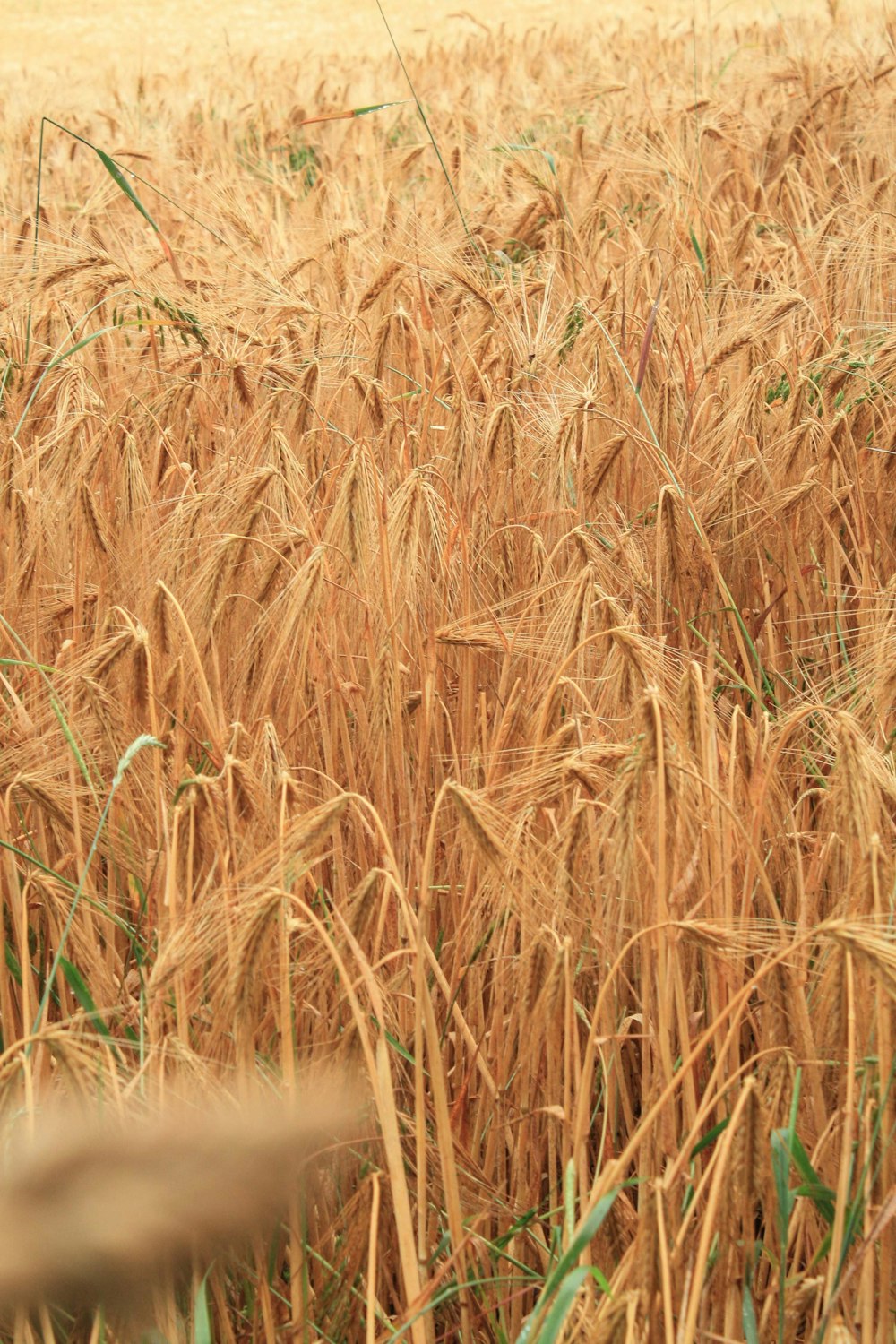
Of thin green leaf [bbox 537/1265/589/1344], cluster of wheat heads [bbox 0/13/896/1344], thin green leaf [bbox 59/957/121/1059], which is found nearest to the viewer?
thin green leaf [bbox 537/1265/589/1344]

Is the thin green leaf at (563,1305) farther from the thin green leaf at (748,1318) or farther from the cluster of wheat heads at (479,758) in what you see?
the thin green leaf at (748,1318)

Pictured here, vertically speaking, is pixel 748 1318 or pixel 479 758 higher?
pixel 479 758

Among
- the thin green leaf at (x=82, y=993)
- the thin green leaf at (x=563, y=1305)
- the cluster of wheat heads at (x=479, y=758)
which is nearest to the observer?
the thin green leaf at (x=563, y=1305)

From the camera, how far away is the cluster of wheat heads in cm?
74

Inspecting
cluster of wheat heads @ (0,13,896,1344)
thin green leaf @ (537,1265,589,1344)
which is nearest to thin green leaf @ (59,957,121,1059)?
cluster of wheat heads @ (0,13,896,1344)

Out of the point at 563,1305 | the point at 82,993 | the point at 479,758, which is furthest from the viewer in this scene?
the point at 479,758

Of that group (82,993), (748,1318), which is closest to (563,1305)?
(748,1318)

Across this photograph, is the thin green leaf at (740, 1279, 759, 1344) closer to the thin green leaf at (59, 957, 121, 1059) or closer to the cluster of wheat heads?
the cluster of wheat heads

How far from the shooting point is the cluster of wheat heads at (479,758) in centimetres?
74

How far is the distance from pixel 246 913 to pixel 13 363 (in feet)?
4.33

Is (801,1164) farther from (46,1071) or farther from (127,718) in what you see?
(127,718)

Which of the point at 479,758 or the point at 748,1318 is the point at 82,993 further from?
the point at 748,1318

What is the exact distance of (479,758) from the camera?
1.03 m

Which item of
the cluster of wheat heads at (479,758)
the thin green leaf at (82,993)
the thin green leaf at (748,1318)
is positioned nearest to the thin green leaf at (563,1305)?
the cluster of wheat heads at (479,758)
